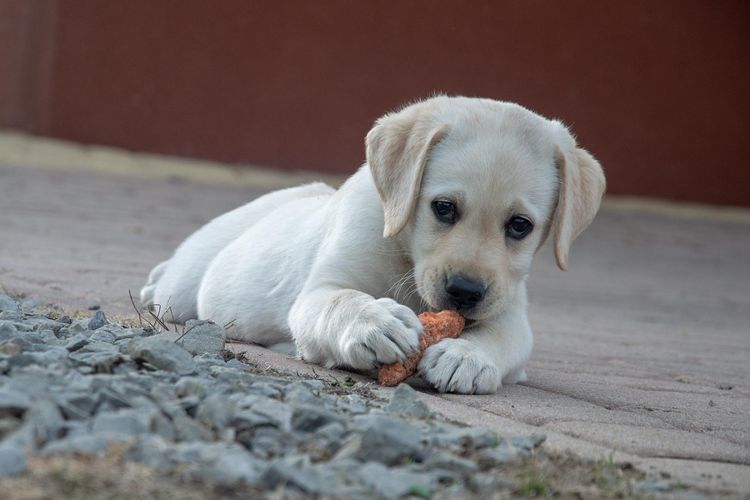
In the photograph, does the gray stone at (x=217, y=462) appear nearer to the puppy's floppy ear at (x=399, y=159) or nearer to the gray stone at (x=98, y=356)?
the gray stone at (x=98, y=356)

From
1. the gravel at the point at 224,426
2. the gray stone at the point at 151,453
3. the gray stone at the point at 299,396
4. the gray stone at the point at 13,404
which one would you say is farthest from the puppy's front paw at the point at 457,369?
the gray stone at the point at 13,404

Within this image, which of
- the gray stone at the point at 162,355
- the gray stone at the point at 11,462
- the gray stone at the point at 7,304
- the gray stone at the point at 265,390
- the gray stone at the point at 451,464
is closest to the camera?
the gray stone at the point at 11,462

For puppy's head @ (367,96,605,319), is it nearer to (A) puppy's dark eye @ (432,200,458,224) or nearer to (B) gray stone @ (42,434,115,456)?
(A) puppy's dark eye @ (432,200,458,224)

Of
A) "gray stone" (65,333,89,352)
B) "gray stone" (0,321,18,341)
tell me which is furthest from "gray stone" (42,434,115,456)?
"gray stone" (0,321,18,341)

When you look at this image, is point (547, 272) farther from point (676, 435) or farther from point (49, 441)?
point (49, 441)

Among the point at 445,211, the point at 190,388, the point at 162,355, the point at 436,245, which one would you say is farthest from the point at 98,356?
the point at 445,211

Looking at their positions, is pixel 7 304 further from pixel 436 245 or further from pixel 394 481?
pixel 394 481

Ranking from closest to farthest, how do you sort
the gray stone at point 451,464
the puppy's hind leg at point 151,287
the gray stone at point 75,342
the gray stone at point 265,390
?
the gray stone at point 451,464 < the gray stone at point 265,390 < the gray stone at point 75,342 < the puppy's hind leg at point 151,287

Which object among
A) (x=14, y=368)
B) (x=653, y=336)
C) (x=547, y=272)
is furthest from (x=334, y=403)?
(x=547, y=272)
